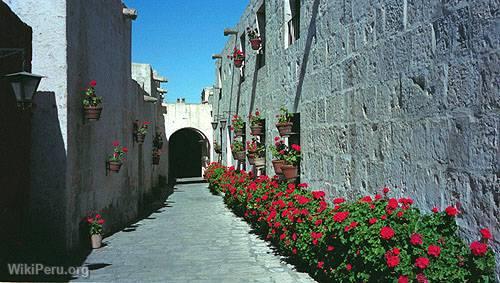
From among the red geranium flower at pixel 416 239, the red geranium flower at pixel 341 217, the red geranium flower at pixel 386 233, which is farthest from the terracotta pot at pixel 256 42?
the red geranium flower at pixel 416 239

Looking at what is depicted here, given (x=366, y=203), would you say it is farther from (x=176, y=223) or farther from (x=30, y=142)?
(x=176, y=223)

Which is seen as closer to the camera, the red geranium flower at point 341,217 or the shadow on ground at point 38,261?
the red geranium flower at point 341,217

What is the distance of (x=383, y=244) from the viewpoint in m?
3.53

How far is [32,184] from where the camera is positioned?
5.98 meters

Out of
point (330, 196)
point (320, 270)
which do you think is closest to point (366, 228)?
point (320, 270)

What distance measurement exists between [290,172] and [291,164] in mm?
180

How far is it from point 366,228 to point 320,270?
52.8 inches

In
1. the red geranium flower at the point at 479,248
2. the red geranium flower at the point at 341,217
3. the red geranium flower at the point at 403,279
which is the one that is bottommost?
the red geranium flower at the point at 403,279

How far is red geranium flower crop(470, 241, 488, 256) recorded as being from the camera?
2.93 meters

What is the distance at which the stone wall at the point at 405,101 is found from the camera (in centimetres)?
316

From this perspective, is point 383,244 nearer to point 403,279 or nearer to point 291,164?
point 403,279

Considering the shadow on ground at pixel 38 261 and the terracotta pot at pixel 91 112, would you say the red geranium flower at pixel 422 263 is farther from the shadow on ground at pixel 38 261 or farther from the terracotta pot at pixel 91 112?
the terracotta pot at pixel 91 112

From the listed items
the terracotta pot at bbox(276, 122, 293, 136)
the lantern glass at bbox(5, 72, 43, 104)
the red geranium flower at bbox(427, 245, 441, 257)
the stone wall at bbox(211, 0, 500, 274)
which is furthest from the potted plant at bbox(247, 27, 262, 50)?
the red geranium flower at bbox(427, 245, 441, 257)

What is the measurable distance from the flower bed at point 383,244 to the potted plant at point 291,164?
5.10 ft
